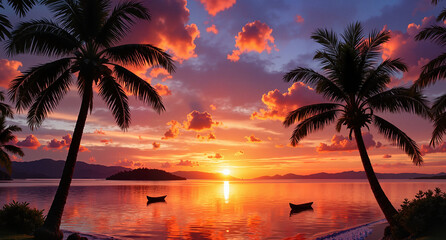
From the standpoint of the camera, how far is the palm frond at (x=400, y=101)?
20.2m

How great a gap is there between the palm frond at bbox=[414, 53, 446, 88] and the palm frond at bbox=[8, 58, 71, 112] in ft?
66.7

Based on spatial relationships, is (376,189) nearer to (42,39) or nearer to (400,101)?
(400,101)

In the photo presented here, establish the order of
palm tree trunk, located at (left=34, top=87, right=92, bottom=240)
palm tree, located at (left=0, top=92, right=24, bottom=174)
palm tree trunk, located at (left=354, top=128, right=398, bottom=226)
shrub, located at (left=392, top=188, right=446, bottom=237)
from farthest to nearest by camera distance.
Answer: palm tree, located at (left=0, top=92, right=24, bottom=174)
palm tree trunk, located at (left=354, top=128, right=398, bottom=226)
palm tree trunk, located at (left=34, top=87, right=92, bottom=240)
shrub, located at (left=392, top=188, right=446, bottom=237)

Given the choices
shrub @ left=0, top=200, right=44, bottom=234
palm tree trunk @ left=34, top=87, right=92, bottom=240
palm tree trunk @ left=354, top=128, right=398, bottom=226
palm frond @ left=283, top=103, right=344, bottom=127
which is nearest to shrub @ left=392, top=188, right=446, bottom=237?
palm tree trunk @ left=354, top=128, right=398, bottom=226

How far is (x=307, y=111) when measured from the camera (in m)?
23.2

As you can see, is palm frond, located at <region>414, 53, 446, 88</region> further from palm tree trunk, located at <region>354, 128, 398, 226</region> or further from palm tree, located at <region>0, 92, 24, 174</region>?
palm tree, located at <region>0, 92, 24, 174</region>

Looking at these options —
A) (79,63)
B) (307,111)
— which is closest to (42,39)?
(79,63)

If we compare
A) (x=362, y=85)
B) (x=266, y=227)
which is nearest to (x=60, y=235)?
(x=362, y=85)

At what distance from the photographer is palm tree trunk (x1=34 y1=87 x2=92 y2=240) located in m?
17.3

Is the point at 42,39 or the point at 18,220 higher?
the point at 42,39

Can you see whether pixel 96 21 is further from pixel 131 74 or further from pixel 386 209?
pixel 386 209

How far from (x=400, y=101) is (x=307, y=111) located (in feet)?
18.9

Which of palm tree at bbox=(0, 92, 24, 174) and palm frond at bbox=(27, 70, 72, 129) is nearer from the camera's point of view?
palm frond at bbox=(27, 70, 72, 129)

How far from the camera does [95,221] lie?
40000 mm
